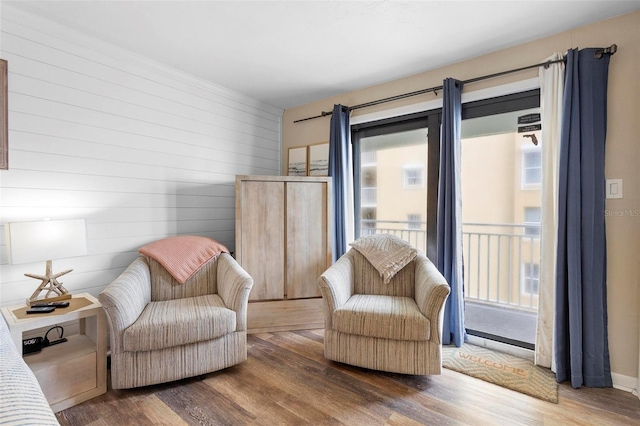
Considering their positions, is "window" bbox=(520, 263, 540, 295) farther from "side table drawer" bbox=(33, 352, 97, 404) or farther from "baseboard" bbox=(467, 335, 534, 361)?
"side table drawer" bbox=(33, 352, 97, 404)

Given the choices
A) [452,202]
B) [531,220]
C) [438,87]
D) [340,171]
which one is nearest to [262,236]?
[340,171]

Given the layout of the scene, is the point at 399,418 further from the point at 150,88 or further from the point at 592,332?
the point at 150,88

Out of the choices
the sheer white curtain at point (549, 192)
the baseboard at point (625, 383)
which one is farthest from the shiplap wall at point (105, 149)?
the baseboard at point (625, 383)

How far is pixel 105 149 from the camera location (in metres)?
2.42

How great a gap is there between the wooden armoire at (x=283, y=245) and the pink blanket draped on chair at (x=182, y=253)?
29 centimetres

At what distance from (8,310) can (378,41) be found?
3.00m

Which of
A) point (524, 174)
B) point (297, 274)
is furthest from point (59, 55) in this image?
point (524, 174)

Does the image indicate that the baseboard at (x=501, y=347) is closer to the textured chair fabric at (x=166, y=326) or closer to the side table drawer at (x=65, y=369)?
the textured chair fabric at (x=166, y=326)

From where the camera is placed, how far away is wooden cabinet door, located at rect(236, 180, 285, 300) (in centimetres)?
288

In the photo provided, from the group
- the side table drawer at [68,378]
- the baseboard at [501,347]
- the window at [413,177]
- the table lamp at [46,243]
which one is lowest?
the baseboard at [501,347]

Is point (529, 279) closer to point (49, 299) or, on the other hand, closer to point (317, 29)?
point (317, 29)

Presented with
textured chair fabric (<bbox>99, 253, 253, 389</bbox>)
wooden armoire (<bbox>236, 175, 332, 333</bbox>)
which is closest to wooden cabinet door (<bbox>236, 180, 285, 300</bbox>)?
wooden armoire (<bbox>236, 175, 332, 333</bbox>)

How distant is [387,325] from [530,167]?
7.65ft

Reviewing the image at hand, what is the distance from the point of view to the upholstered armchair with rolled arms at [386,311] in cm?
203
